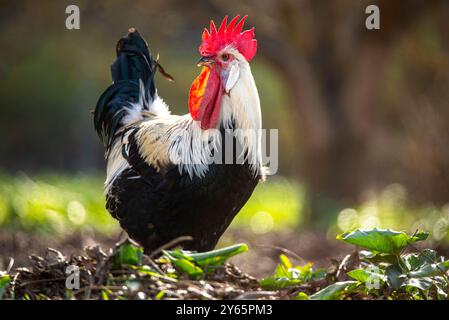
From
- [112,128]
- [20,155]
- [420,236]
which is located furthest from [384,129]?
[420,236]

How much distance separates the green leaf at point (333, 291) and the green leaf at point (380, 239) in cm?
17

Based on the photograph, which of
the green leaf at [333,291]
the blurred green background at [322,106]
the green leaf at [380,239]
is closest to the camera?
the green leaf at [333,291]

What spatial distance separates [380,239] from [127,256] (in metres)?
0.98

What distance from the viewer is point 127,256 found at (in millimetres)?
2609

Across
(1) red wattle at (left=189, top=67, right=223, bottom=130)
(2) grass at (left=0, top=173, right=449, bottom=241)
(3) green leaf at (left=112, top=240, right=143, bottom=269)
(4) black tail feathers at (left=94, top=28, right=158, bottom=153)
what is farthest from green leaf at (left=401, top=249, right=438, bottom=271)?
(2) grass at (left=0, top=173, right=449, bottom=241)

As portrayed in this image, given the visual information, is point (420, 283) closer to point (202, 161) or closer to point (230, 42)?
point (202, 161)

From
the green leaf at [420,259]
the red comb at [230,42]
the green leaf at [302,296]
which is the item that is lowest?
the green leaf at [302,296]

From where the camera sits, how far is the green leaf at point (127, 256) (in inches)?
103

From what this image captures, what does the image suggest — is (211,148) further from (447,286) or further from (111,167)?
(447,286)

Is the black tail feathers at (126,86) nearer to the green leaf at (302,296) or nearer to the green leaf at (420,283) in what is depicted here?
the green leaf at (302,296)

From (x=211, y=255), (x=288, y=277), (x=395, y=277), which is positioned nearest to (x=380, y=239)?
(x=395, y=277)

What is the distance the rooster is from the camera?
399 cm

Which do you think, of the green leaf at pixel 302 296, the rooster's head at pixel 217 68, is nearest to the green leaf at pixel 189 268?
the green leaf at pixel 302 296

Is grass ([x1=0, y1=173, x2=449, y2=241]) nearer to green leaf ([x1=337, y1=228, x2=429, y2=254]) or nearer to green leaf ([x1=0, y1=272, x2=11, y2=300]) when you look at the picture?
green leaf ([x1=337, y1=228, x2=429, y2=254])
